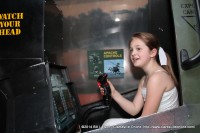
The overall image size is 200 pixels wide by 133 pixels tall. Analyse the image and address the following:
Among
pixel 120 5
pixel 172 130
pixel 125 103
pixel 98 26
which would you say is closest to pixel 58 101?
pixel 125 103

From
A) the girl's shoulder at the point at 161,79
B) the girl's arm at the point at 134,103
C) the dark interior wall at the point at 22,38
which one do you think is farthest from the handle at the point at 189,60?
the dark interior wall at the point at 22,38

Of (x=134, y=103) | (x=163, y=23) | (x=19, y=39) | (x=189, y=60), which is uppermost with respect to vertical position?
(x=163, y=23)

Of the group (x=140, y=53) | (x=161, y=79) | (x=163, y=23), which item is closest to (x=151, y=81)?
(x=161, y=79)

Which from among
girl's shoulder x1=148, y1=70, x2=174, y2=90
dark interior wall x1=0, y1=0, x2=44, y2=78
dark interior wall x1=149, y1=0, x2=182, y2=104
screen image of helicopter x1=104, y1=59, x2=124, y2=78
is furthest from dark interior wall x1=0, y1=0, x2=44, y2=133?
dark interior wall x1=149, y1=0, x2=182, y2=104

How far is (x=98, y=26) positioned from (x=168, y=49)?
74cm

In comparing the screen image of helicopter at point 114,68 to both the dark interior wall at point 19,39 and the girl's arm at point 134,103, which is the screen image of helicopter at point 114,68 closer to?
the girl's arm at point 134,103

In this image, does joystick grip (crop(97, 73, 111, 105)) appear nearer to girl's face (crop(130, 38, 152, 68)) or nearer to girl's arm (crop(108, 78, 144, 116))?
girl's arm (crop(108, 78, 144, 116))

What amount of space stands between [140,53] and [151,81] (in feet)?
0.93

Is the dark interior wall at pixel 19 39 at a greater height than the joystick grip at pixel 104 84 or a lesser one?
greater

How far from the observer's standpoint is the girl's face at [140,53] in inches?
74.6

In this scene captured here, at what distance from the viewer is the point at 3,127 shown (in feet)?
4.83

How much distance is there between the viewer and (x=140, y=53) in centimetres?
190

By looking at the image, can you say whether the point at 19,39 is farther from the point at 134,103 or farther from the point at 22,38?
the point at 134,103

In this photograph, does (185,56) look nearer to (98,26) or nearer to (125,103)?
(125,103)
